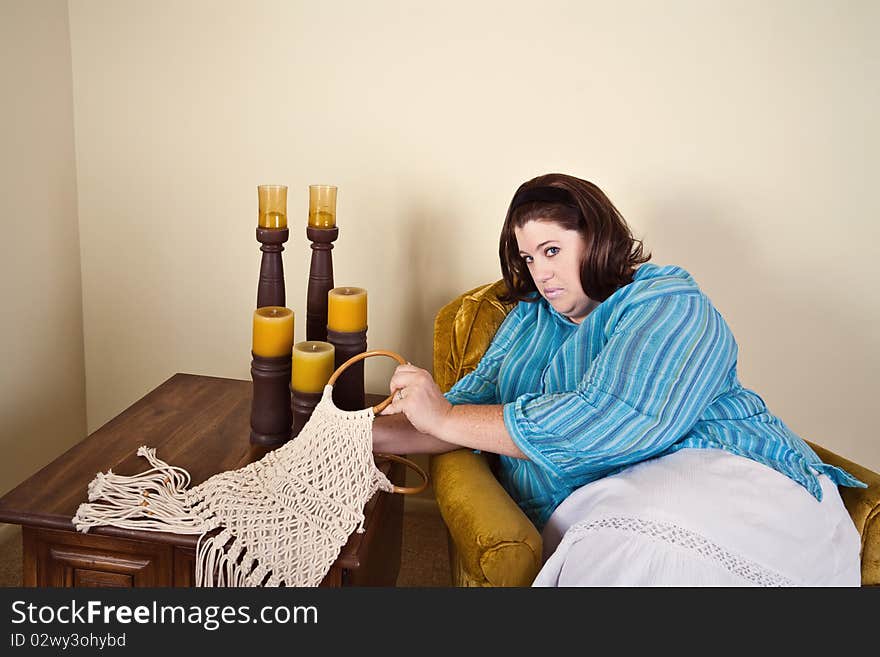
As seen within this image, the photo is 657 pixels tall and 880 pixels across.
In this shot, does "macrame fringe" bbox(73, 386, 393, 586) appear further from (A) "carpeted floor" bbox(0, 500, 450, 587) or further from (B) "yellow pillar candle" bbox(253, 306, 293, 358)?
(A) "carpeted floor" bbox(0, 500, 450, 587)

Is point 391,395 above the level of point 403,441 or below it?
above

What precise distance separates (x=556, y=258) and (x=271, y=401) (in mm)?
630

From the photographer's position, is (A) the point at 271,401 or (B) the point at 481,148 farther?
(B) the point at 481,148

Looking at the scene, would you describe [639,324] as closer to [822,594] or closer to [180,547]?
[822,594]

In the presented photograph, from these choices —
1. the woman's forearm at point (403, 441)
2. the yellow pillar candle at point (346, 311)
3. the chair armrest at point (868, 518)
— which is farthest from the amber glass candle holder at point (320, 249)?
the chair armrest at point (868, 518)

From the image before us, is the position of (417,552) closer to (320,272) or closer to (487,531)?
(320,272)

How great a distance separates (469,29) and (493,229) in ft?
1.69

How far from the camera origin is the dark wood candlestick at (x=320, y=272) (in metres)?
1.72

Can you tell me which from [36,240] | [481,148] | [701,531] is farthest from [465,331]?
[36,240]

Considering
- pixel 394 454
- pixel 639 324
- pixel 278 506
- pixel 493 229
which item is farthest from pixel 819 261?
pixel 278 506

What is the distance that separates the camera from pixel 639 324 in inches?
54.2

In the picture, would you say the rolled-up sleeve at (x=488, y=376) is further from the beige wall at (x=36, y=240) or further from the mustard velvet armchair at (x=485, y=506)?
the beige wall at (x=36, y=240)

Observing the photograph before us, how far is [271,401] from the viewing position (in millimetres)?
1630

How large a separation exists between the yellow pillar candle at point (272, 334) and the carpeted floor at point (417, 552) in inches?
34.3
